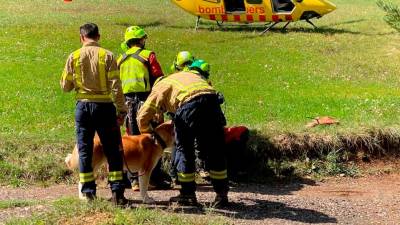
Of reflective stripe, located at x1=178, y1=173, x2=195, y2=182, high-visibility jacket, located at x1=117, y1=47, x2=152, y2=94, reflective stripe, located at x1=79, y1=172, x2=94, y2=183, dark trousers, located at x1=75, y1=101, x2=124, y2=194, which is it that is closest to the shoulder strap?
high-visibility jacket, located at x1=117, y1=47, x2=152, y2=94

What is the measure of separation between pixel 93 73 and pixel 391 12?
148 inches

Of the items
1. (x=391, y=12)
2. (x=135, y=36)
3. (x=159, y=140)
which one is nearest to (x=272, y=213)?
(x=159, y=140)

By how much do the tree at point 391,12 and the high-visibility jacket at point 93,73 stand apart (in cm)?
337

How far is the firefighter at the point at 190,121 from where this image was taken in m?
7.27

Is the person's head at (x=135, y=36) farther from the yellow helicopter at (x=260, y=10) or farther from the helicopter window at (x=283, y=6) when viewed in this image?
the helicopter window at (x=283, y=6)

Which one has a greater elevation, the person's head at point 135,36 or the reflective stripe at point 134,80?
the person's head at point 135,36

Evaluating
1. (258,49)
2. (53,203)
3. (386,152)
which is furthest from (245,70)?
(53,203)

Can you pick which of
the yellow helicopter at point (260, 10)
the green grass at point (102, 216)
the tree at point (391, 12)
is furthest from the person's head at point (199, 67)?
the yellow helicopter at point (260, 10)

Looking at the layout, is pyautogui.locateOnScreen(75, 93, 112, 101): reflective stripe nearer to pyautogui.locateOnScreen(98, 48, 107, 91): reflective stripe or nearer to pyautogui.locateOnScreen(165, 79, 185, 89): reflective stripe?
pyautogui.locateOnScreen(98, 48, 107, 91): reflective stripe

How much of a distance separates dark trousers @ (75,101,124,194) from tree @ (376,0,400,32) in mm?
3555

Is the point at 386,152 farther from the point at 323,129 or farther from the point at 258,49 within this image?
the point at 258,49

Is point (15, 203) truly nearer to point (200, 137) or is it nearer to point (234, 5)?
point (200, 137)

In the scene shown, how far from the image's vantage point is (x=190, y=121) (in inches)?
285

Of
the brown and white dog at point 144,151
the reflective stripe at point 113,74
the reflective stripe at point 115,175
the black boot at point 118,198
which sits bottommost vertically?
the black boot at point 118,198
